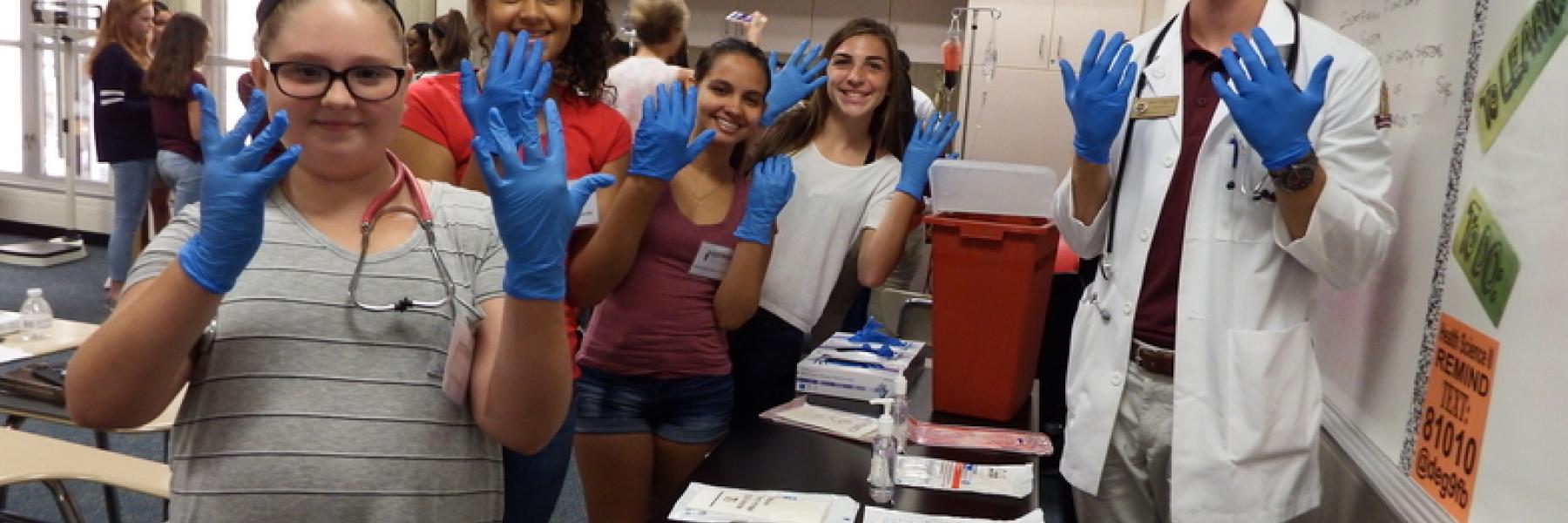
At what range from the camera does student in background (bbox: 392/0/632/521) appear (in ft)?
5.23

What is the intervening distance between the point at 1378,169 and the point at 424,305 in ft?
4.12

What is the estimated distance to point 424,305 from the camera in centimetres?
110

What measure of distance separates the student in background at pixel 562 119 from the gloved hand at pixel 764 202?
1.00ft

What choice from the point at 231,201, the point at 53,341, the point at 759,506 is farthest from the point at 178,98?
the point at 231,201

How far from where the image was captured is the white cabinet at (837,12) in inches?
245

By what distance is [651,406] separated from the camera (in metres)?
1.99

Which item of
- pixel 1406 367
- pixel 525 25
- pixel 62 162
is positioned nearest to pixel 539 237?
pixel 525 25

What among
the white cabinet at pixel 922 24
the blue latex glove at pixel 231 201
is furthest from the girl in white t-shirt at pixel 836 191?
the white cabinet at pixel 922 24

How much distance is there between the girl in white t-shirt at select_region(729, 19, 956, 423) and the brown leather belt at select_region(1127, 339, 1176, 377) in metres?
0.80

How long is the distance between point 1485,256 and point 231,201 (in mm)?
1452

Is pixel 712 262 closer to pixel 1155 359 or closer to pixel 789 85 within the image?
pixel 789 85

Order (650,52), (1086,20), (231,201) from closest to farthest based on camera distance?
(231,201), (650,52), (1086,20)

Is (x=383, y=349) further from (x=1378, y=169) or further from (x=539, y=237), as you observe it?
(x=1378, y=169)

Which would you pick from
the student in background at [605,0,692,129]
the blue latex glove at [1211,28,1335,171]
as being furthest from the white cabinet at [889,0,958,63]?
the blue latex glove at [1211,28,1335,171]
